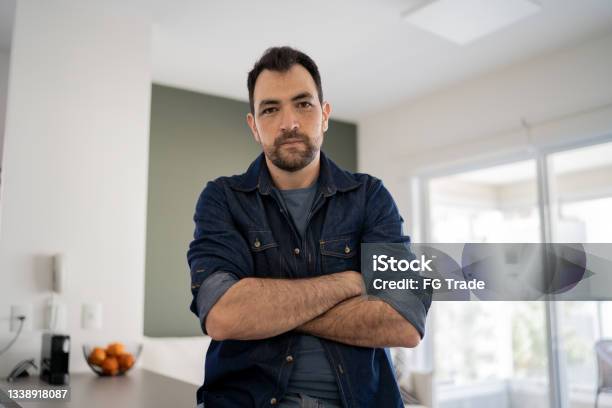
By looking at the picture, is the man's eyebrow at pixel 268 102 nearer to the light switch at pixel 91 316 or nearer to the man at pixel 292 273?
the man at pixel 292 273

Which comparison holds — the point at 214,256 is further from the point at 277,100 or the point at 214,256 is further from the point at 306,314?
the point at 277,100

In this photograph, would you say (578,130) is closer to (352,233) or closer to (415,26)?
(415,26)

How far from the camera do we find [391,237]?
1.31 metres

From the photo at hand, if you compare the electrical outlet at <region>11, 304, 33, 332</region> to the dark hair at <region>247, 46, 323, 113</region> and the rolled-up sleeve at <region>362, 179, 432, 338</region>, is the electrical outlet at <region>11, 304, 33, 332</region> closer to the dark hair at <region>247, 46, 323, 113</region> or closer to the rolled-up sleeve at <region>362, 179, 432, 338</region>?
the dark hair at <region>247, 46, 323, 113</region>

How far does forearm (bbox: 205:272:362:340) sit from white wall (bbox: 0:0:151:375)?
154cm

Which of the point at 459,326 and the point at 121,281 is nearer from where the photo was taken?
the point at 121,281

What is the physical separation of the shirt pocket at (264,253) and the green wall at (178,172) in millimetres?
2532

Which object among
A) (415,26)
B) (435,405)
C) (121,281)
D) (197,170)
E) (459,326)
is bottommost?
(435,405)

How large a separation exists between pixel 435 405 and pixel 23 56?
2978 mm

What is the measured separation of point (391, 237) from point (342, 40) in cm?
214

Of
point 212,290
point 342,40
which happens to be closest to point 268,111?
point 212,290

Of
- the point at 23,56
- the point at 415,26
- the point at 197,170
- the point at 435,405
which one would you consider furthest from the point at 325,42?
the point at 435,405

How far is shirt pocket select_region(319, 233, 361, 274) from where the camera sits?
1.29m

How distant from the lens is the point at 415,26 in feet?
9.86
